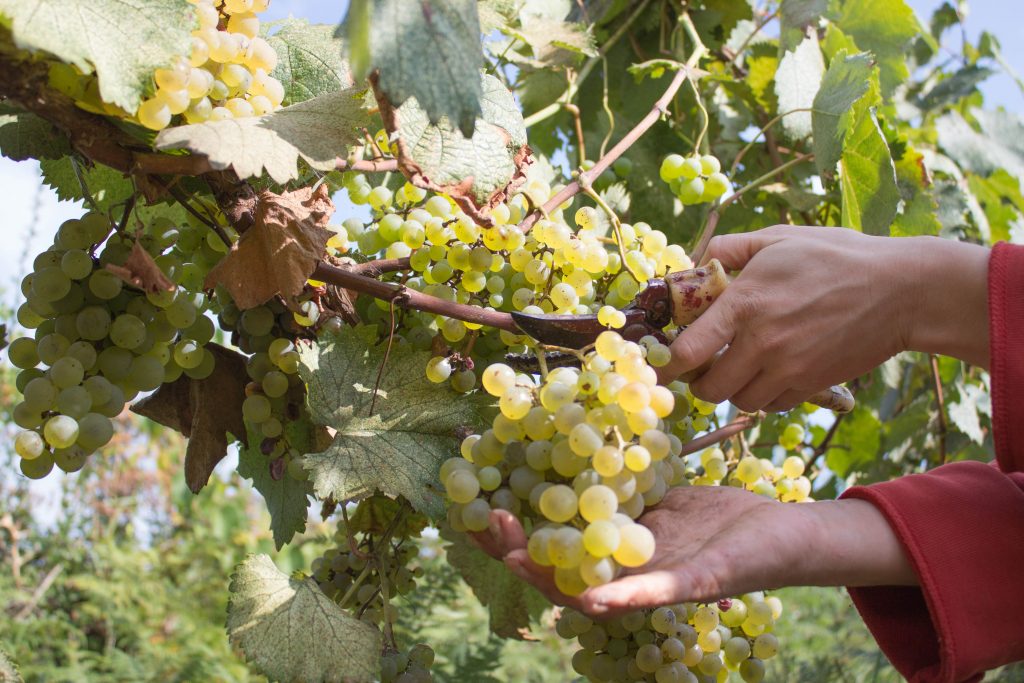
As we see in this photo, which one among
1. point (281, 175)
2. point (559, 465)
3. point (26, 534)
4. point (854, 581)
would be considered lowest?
point (26, 534)

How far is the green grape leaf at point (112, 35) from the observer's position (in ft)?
1.97

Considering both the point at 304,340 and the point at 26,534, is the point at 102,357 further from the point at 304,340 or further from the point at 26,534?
the point at 26,534

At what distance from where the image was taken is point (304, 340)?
2.84ft

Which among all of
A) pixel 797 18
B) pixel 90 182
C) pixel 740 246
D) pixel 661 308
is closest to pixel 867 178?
pixel 797 18

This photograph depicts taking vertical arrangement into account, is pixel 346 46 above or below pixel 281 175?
above

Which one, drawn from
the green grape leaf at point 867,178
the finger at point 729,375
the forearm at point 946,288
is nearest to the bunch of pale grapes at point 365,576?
the finger at point 729,375

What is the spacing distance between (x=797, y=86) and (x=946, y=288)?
0.67m

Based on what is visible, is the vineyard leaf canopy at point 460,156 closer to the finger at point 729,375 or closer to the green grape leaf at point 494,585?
the finger at point 729,375

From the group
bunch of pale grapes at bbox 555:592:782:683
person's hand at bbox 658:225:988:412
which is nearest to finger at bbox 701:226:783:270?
person's hand at bbox 658:225:988:412

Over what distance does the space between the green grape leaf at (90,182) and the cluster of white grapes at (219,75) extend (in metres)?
0.23

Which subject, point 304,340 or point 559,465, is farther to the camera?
point 304,340

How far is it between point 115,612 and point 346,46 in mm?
2543

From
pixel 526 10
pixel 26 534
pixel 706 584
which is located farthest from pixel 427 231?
pixel 26 534

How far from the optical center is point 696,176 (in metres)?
1.20
